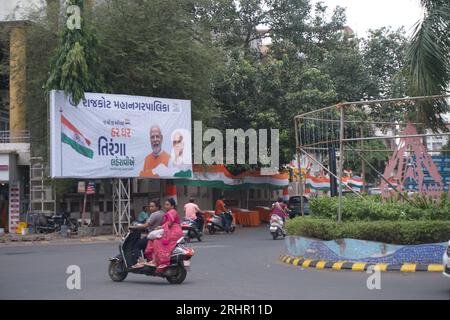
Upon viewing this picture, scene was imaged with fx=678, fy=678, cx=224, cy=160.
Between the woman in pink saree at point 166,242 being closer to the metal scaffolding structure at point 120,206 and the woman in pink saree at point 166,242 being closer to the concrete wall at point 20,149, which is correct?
the metal scaffolding structure at point 120,206

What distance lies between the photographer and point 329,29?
40.7m

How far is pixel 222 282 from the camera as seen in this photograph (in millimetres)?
12719

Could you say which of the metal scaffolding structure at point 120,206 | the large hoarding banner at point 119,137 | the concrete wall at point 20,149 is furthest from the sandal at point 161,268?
the concrete wall at point 20,149

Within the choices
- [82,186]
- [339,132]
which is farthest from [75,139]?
[339,132]

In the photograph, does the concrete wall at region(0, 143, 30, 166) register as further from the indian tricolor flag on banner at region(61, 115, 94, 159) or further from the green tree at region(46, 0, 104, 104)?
the green tree at region(46, 0, 104, 104)

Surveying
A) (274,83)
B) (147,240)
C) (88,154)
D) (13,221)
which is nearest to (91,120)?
(88,154)

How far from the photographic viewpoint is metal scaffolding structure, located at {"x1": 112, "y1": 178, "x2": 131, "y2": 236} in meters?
28.5

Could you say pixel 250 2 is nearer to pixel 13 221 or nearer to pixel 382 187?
pixel 13 221

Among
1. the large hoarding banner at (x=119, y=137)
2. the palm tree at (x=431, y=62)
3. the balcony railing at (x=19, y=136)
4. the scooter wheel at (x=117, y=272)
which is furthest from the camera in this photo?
the balcony railing at (x=19, y=136)

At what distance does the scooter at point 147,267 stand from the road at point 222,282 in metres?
0.20

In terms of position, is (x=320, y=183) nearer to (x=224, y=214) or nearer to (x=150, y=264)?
(x=224, y=214)

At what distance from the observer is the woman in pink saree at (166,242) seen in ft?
40.3

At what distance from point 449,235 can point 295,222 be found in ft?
13.0

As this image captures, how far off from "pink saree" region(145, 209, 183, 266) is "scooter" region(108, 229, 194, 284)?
9 centimetres
